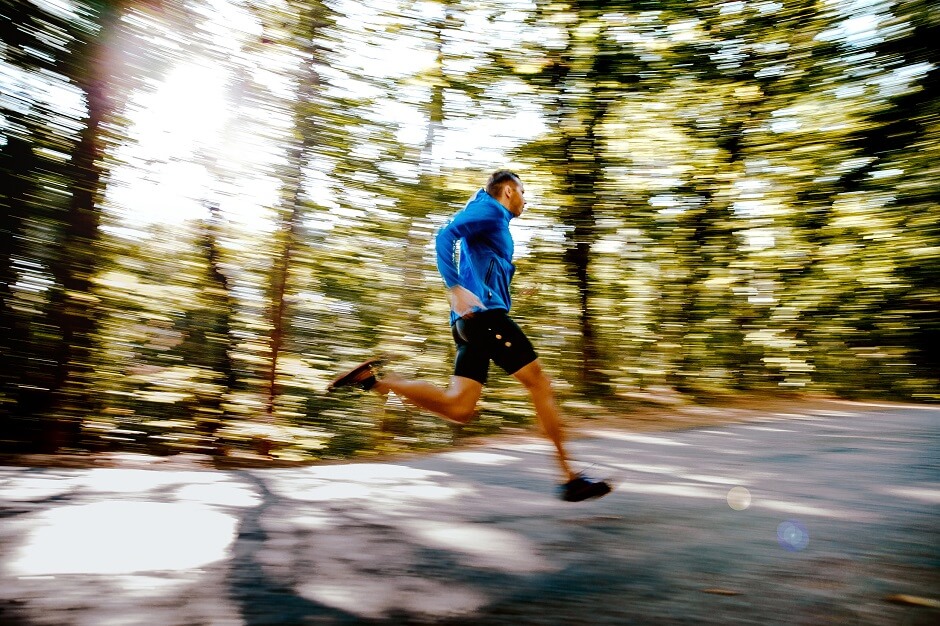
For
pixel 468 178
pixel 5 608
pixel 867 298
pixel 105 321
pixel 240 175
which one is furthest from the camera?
pixel 468 178

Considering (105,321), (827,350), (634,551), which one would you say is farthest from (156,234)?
(827,350)

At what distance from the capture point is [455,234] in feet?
12.6

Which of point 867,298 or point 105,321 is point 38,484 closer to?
point 105,321

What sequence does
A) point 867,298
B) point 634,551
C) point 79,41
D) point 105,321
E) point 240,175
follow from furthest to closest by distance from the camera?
point 867,298 → point 240,175 → point 105,321 → point 79,41 → point 634,551

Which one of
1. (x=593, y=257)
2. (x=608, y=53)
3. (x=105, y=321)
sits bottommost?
(x=105, y=321)

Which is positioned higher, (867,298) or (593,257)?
(593,257)

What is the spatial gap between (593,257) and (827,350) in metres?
3.14

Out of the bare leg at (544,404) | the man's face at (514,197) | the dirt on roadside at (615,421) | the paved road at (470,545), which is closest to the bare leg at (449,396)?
the bare leg at (544,404)

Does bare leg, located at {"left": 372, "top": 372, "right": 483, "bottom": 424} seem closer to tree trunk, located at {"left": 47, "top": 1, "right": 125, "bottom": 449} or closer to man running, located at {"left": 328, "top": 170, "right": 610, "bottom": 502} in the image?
man running, located at {"left": 328, "top": 170, "right": 610, "bottom": 502}

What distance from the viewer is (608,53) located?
8.51 m

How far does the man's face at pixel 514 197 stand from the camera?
403 cm

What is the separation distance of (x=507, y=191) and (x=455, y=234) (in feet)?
1.56

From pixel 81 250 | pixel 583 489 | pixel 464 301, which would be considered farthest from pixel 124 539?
pixel 81 250

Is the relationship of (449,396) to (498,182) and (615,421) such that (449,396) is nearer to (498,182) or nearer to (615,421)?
(498,182)
